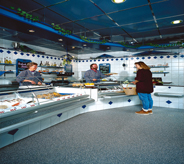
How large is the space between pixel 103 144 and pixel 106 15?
3893mm

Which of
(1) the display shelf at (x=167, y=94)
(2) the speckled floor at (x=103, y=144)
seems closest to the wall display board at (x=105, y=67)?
(1) the display shelf at (x=167, y=94)

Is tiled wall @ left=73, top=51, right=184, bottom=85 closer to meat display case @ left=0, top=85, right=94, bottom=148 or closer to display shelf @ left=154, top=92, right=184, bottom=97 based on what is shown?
display shelf @ left=154, top=92, right=184, bottom=97

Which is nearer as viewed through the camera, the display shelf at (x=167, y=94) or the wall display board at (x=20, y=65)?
the display shelf at (x=167, y=94)

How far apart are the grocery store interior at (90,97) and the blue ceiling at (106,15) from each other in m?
0.03

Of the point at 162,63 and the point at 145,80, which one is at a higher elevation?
the point at 162,63

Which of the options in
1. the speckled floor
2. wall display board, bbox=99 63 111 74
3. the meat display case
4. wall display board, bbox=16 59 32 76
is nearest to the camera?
the speckled floor

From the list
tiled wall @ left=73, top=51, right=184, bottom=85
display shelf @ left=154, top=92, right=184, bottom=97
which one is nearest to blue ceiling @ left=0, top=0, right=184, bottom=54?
tiled wall @ left=73, top=51, right=184, bottom=85

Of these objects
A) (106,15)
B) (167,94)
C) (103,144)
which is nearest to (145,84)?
(167,94)

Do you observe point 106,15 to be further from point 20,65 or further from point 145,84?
point 20,65

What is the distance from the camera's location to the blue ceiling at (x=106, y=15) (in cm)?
375

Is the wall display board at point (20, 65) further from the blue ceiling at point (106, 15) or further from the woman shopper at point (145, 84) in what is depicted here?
the woman shopper at point (145, 84)

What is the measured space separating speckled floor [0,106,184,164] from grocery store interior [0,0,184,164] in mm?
13

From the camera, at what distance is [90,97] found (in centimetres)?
405

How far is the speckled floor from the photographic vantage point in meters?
1.83
